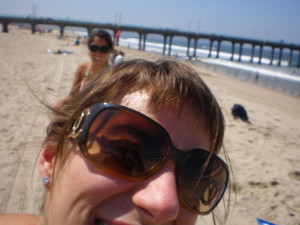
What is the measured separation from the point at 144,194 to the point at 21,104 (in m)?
5.27

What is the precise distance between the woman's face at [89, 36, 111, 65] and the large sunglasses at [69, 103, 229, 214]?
98.9 inches

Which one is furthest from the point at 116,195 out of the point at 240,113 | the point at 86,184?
the point at 240,113

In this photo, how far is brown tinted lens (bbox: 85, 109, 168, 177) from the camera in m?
0.87

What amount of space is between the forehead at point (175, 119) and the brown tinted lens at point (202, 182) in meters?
0.07

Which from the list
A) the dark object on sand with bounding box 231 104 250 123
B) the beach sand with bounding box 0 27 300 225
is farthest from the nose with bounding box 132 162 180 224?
the dark object on sand with bounding box 231 104 250 123

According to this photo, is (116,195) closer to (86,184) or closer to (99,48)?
(86,184)

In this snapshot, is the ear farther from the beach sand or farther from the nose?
the nose

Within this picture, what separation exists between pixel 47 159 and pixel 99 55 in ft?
8.07

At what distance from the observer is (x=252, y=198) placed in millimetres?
3053

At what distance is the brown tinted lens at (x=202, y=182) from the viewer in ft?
3.07

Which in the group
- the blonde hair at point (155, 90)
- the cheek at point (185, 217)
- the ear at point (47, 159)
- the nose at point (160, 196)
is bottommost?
the cheek at point (185, 217)

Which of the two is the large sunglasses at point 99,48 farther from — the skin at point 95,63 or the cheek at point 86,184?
the cheek at point 86,184

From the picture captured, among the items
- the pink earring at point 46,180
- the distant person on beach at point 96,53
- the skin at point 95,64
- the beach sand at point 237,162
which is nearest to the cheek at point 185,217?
the pink earring at point 46,180

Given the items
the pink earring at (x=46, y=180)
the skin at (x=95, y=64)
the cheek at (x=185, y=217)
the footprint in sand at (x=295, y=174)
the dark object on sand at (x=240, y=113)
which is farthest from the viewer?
the dark object on sand at (x=240, y=113)
